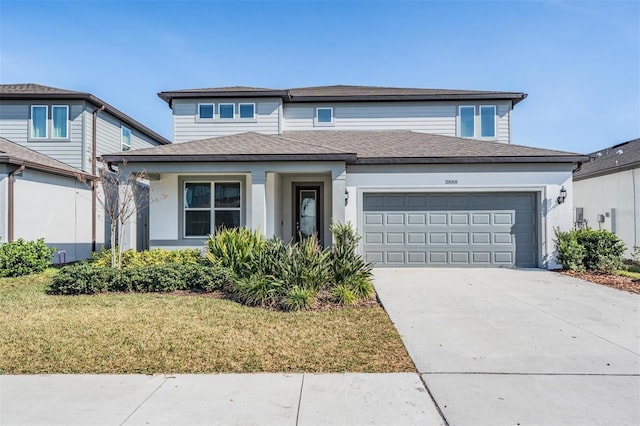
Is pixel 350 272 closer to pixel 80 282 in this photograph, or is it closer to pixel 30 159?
pixel 80 282

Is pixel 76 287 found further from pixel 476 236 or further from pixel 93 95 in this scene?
pixel 476 236

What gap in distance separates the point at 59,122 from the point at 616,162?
2166cm

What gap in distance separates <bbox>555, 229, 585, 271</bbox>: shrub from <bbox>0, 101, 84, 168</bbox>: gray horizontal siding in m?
16.5

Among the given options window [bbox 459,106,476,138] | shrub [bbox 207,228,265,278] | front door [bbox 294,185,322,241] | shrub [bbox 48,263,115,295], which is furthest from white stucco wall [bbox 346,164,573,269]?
shrub [bbox 48,263,115,295]

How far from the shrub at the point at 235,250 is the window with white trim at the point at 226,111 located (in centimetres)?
632

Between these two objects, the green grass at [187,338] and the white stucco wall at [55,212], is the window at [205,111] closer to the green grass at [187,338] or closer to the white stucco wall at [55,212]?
the white stucco wall at [55,212]

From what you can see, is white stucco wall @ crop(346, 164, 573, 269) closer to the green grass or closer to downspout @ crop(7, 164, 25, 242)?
the green grass

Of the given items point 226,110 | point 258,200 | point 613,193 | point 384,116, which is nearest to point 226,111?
point 226,110

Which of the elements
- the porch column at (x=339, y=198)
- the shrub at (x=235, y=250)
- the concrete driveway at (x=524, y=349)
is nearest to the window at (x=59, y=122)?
the shrub at (x=235, y=250)

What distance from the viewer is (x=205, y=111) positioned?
1389cm

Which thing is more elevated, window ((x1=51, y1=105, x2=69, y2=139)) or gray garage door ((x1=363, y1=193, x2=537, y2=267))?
window ((x1=51, y1=105, x2=69, y2=139))

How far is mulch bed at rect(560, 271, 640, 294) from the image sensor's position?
833cm

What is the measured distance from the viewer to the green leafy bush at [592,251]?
10133 mm

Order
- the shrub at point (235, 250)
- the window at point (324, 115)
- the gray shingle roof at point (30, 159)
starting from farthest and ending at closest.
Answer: the window at point (324, 115) → the gray shingle roof at point (30, 159) → the shrub at point (235, 250)
